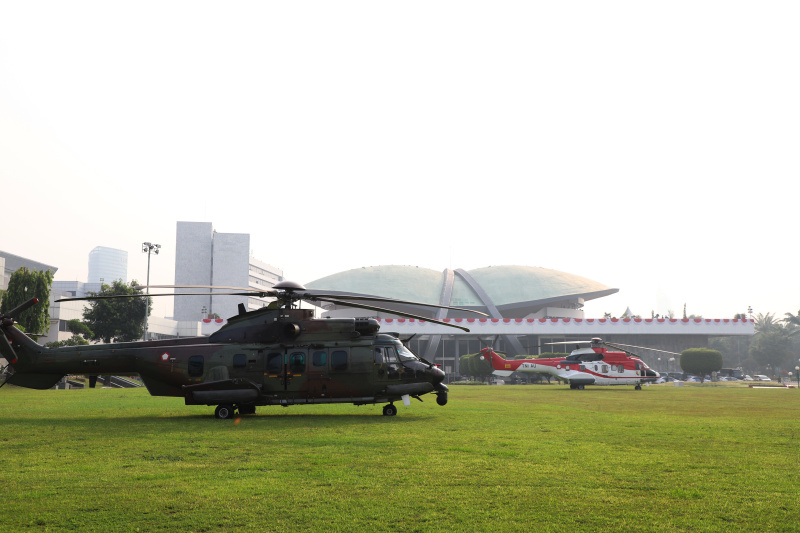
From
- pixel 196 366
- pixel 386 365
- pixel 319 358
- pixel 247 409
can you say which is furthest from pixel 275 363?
pixel 386 365

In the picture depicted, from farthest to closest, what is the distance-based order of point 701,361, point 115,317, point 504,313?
1. point 504,313
2. point 701,361
3. point 115,317

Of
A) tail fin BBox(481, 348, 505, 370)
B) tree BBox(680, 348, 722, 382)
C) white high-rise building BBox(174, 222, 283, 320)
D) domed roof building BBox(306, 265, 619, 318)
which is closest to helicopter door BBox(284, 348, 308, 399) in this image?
tail fin BBox(481, 348, 505, 370)

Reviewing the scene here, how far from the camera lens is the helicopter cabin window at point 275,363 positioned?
20047 millimetres

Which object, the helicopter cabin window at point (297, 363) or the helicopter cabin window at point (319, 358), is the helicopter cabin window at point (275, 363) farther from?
the helicopter cabin window at point (319, 358)

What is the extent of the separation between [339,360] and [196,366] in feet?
13.9

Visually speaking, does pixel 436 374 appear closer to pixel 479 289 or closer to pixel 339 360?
pixel 339 360

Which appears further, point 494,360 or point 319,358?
point 494,360

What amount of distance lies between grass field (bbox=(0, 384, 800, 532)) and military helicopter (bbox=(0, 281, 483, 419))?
2329 millimetres

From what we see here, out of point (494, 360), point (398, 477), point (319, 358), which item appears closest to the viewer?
point (398, 477)

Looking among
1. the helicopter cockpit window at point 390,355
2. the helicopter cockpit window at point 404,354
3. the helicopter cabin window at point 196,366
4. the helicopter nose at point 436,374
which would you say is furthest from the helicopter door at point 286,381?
the helicopter nose at point 436,374

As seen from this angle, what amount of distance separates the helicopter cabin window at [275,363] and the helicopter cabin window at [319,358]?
94cm

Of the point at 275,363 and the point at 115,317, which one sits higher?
the point at 115,317

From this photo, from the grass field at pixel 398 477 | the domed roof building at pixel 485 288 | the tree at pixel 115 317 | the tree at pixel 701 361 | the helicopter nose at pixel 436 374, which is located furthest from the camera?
the domed roof building at pixel 485 288

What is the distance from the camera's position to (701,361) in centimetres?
8694
